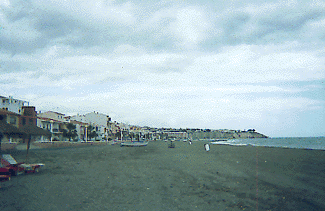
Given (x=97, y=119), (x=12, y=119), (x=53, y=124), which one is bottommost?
(x=53, y=124)

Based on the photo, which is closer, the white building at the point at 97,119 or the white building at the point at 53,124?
the white building at the point at 53,124

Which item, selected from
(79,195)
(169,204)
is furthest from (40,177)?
(169,204)

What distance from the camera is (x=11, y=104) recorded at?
60.7 metres

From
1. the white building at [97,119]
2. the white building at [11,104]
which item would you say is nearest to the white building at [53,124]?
the white building at [11,104]

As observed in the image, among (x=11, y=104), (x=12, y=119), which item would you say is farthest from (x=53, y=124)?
(x=12, y=119)

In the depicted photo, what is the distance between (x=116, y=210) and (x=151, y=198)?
6.31 ft

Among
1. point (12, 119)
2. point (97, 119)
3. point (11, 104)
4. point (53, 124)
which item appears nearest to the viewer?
point (12, 119)

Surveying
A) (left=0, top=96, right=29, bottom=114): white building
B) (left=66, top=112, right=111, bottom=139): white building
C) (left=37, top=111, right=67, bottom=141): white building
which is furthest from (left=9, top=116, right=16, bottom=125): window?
(left=66, top=112, right=111, bottom=139): white building

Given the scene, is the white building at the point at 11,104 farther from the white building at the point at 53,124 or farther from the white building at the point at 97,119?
the white building at the point at 97,119

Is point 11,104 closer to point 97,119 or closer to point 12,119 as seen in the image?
point 12,119

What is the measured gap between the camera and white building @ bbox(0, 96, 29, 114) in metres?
58.9

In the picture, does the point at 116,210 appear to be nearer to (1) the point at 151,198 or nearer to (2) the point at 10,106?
(1) the point at 151,198

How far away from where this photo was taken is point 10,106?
60125 mm

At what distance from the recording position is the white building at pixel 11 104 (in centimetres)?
5894
